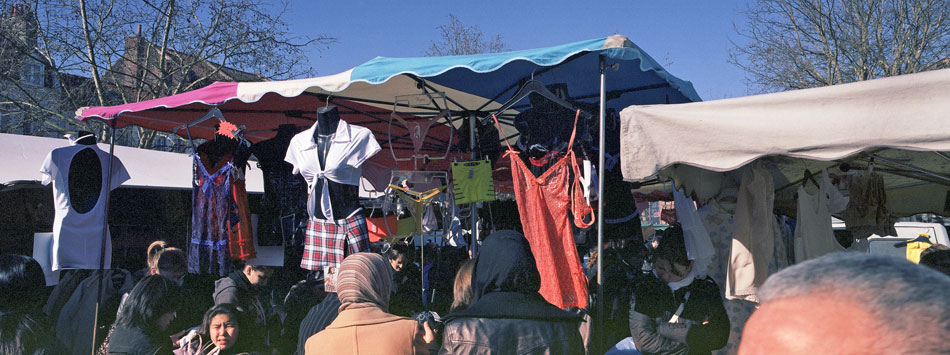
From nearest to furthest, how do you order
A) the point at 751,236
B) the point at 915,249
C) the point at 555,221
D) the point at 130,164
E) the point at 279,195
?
the point at 751,236 < the point at 555,221 < the point at 279,195 < the point at 915,249 < the point at 130,164

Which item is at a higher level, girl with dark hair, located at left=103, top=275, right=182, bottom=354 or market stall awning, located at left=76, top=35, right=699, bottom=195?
market stall awning, located at left=76, top=35, right=699, bottom=195

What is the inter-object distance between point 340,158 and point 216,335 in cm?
165

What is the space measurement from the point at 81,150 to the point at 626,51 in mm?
4651

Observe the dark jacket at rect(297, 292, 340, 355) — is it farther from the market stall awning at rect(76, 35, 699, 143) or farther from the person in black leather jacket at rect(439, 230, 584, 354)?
the market stall awning at rect(76, 35, 699, 143)

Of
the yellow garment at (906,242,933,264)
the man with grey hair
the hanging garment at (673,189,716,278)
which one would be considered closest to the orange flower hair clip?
the hanging garment at (673,189,716,278)

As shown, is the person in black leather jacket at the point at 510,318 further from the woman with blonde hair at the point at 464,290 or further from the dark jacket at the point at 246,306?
the dark jacket at the point at 246,306

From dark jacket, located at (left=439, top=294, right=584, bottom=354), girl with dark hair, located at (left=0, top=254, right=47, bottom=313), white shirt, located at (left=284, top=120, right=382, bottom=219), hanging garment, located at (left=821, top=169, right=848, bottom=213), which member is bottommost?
dark jacket, located at (left=439, top=294, right=584, bottom=354)

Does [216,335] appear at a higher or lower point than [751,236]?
lower

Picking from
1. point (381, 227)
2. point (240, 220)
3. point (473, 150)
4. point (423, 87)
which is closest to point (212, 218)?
point (240, 220)

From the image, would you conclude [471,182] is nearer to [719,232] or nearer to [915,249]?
[719,232]

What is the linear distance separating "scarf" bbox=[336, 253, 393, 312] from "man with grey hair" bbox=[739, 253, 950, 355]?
201 cm

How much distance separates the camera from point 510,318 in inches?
104

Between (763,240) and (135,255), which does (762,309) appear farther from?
(135,255)

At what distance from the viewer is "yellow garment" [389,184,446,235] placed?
18.3 feet
